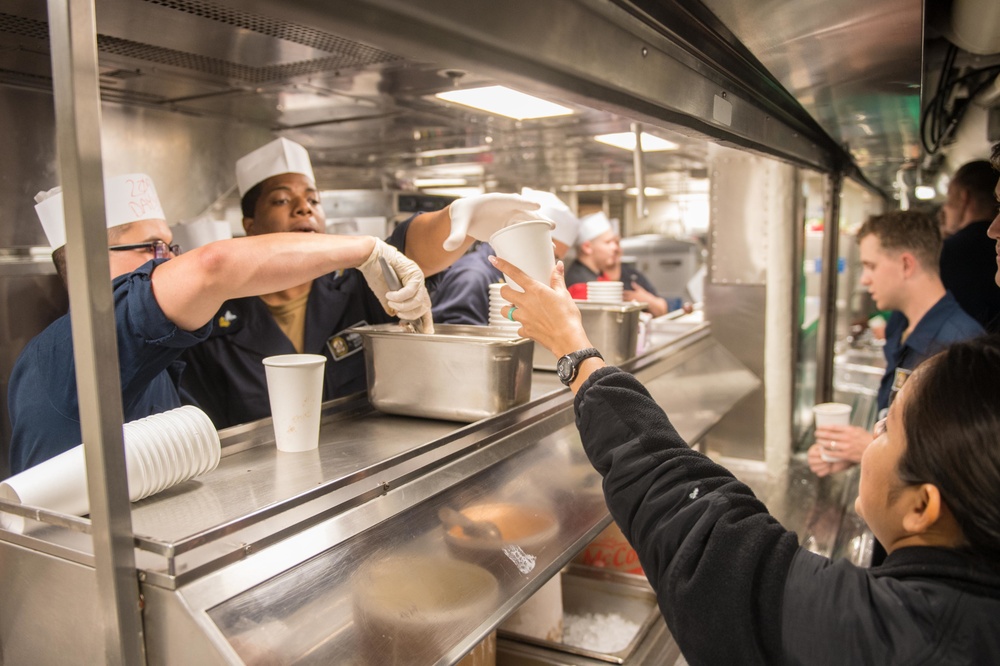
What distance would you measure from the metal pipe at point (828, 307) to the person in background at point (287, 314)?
2.83m

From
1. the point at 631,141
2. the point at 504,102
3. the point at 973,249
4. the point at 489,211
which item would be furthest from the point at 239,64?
the point at 973,249

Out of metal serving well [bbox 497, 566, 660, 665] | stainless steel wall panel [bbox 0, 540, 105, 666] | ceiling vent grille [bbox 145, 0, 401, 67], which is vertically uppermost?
ceiling vent grille [bbox 145, 0, 401, 67]

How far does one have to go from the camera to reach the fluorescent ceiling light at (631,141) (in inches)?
152

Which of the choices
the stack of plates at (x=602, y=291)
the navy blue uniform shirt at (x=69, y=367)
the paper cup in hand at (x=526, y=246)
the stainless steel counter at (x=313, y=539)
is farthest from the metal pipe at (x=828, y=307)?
the navy blue uniform shirt at (x=69, y=367)

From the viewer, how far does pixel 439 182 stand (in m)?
7.05

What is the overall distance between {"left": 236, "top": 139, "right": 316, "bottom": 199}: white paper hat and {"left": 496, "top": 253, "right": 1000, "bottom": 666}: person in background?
1506 millimetres

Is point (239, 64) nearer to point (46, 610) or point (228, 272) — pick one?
point (228, 272)

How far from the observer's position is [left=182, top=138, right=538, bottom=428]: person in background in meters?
1.97

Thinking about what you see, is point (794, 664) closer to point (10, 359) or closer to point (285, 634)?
point (285, 634)

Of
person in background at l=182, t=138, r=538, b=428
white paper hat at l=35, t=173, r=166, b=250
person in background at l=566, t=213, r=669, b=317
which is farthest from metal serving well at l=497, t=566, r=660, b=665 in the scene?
person in background at l=566, t=213, r=669, b=317

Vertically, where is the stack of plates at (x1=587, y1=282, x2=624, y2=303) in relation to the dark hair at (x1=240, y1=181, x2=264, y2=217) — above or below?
below

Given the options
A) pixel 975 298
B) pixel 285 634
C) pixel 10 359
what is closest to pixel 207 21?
pixel 10 359

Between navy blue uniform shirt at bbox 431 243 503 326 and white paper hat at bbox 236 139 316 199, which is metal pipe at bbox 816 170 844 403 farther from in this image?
white paper hat at bbox 236 139 316 199

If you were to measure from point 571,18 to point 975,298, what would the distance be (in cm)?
263
